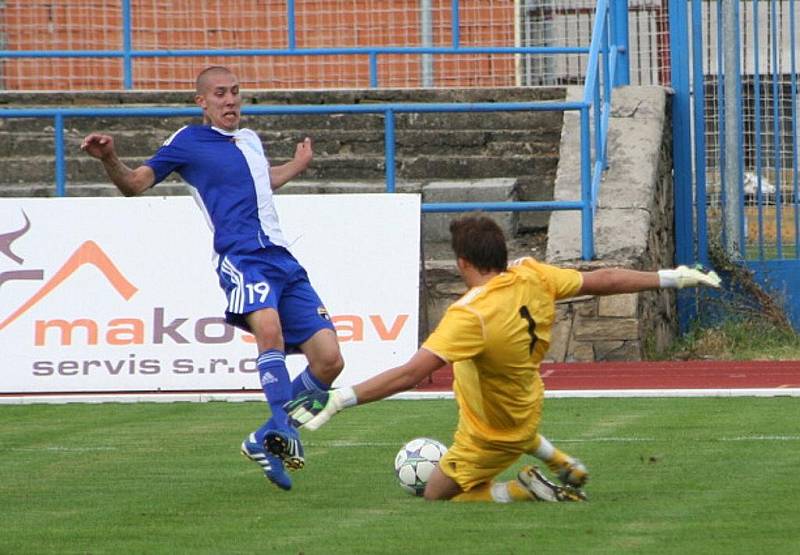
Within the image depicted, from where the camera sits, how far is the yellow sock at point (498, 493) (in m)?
7.38

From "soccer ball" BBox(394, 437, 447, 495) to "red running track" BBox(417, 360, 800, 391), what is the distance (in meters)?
4.88

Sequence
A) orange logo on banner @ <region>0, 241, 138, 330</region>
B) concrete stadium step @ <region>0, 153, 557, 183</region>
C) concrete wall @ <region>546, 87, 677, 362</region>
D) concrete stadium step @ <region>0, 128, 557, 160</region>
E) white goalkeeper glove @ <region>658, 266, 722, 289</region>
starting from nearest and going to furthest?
white goalkeeper glove @ <region>658, 266, 722, 289</region> < orange logo on banner @ <region>0, 241, 138, 330</region> < concrete wall @ <region>546, 87, 677, 362</region> < concrete stadium step @ <region>0, 153, 557, 183</region> < concrete stadium step @ <region>0, 128, 557, 160</region>

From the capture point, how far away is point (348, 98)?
58.9 ft

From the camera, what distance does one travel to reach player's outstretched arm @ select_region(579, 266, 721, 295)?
727cm

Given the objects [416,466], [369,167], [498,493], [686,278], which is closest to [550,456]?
[498,493]

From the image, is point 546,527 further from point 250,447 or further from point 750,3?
point 750,3

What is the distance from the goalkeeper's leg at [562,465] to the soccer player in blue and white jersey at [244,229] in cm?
138

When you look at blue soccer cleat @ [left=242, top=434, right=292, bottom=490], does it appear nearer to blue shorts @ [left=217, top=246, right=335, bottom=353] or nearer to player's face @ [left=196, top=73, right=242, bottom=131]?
blue shorts @ [left=217, top=246, right=335, bottom=353]

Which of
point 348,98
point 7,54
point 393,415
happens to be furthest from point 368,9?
point 393,415

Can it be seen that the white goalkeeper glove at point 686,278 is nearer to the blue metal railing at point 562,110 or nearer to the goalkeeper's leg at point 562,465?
the goalkeeper's leg at point 562,465

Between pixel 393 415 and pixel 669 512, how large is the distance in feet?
14.2

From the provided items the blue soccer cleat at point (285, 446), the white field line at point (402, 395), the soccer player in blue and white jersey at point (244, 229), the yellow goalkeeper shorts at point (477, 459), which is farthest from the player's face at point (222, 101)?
the white field line at point (402, 395)

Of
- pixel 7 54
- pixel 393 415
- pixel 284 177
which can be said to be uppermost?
pixel 7 54

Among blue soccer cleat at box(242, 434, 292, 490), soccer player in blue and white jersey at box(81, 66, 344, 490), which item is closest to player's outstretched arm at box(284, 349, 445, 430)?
blue soccer cleat at box(242, 434, 292, 490)
